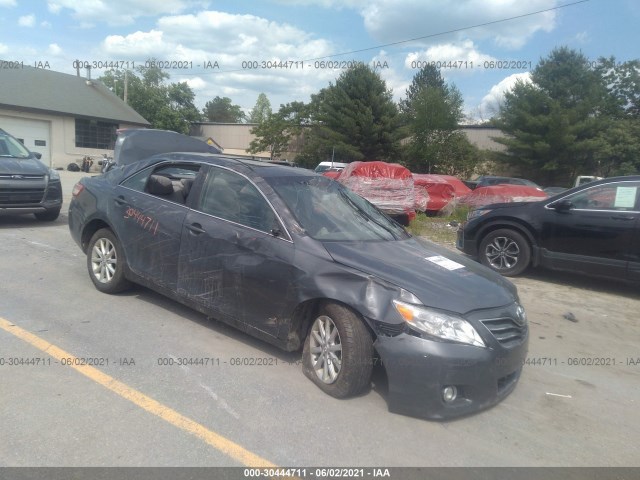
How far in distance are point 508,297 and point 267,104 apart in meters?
101

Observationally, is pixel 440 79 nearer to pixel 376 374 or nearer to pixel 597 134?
pixel 597 134

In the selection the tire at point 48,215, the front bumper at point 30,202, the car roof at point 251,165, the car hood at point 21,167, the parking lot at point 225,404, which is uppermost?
the car roof at point 251,165

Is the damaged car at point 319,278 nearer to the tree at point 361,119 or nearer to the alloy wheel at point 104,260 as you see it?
the alloy wheel at point 104,260

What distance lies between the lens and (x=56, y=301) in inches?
211

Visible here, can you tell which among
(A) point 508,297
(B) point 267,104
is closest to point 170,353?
(A) point 508,297

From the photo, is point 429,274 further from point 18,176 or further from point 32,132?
point 32,132

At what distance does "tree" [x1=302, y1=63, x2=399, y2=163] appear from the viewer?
38.5 meters

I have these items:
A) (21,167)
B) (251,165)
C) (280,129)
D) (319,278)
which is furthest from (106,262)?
(280,129)

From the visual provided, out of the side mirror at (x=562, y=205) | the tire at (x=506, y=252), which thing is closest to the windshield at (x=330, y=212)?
the tire at (x=506, y=252)

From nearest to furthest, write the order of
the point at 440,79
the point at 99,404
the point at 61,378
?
the point at 99,404 → the point at 61,378 → the point at 440,79

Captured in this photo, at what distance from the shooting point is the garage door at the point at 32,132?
27844mm

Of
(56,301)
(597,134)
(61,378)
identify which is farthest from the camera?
(597,134)

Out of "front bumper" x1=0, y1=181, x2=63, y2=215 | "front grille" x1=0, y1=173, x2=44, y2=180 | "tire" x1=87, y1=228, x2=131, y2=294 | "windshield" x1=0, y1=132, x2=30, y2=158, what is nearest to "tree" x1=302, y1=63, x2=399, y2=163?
"windshield" x1=0, y1=132, x2=30, y2=158

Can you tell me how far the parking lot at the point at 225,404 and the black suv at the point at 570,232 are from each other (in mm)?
1727
